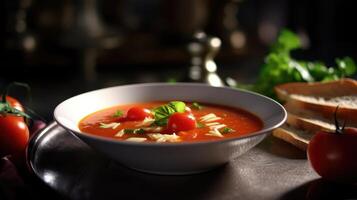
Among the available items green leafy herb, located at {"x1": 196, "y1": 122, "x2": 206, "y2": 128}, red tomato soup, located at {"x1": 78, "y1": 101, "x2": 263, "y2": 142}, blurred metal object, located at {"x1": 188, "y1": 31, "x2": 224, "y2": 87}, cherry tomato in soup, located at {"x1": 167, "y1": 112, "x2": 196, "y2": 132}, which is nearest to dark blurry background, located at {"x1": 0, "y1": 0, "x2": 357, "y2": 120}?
blurred metal object, located at {"x1": 188, "y1": 31, "x2": 224, "y2": 87}

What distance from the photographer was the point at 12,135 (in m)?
1.83

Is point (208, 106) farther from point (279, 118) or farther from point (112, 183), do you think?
point (112, 183)

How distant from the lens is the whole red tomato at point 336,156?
5.15ft

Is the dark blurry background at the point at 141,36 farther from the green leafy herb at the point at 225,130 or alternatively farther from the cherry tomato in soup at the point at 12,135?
the green leafy herb at the point at 225,130

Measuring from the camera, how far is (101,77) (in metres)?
5.67

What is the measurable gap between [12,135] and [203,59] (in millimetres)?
1209

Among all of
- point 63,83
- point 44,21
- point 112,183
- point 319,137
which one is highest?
point 319,137

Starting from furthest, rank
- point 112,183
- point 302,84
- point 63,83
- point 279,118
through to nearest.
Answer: point 63,83 → point 302,84 → point 279,118 → point 112,183

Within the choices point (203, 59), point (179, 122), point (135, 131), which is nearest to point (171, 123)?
point (179, 122)

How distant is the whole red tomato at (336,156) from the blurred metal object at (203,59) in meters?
1.08

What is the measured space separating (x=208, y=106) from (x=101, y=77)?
361 cm

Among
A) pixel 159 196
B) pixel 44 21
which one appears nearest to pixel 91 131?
pixel 159 196

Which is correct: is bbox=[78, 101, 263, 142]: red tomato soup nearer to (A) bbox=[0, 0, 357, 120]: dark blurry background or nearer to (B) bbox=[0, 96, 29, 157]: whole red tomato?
(B) bbox=[0, 96, 29, 157]: whole red tomato

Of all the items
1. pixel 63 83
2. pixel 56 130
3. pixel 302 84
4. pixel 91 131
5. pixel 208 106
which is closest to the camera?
pixel 91 131
